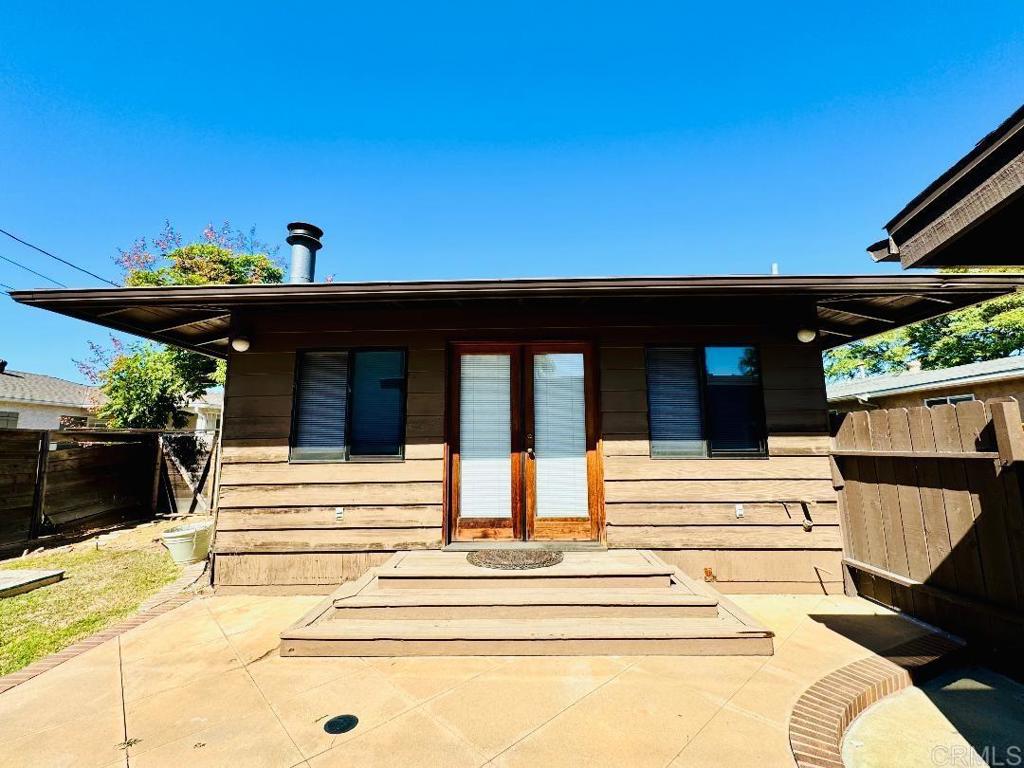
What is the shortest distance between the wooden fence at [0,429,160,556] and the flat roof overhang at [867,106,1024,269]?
9.59 m

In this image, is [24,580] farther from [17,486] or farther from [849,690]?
[849,690]

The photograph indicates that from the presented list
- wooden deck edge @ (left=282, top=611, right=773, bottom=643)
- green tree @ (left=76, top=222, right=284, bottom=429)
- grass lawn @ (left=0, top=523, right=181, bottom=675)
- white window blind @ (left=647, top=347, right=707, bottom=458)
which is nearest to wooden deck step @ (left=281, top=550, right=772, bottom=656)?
wooden deck edge @ (left=282, top=611, right=773, bottom=643)

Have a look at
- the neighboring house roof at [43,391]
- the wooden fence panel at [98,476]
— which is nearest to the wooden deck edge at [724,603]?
the wooden fence panel at [98,476]

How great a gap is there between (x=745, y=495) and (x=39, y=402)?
66.5 ft

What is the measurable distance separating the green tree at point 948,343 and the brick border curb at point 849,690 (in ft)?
45.8

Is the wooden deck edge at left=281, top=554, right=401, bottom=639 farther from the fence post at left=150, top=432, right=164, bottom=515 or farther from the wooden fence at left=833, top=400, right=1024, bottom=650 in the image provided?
the fence post at left=150, top=432, right=164, bottom=515

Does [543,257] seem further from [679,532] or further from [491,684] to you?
[491,684]

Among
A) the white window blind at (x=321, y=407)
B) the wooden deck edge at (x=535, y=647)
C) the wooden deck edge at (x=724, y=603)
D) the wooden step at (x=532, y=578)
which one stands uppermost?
the white window blind at (x=321, y=407)

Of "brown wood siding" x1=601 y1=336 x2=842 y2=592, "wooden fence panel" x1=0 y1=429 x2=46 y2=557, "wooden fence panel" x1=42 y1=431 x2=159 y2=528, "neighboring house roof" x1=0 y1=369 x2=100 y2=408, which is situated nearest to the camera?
"brown wood siding" x1=601 y1=336 x2=842 y2=592

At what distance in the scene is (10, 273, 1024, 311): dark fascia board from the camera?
129 inches

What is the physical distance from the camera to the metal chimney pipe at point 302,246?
→ 4691 millimetres

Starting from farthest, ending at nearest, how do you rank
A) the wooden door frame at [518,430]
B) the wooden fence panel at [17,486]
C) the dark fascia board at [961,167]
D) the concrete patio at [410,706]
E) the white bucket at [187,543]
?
the wooden fence panel at [17,486] < the white bucket at [187,543] < the wooden door frame at [518,430] < the concrete patio at [410,706] < the dark fascia board at [961,167]

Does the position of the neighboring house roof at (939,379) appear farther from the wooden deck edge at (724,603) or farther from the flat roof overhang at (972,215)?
the flat roof overhang at (972,215)

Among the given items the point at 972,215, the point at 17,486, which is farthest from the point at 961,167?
the point at 17,486
